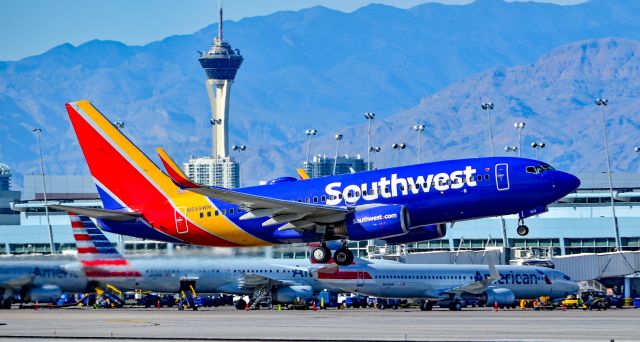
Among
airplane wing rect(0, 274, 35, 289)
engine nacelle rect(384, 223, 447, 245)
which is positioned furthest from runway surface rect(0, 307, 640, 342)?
airplane wing rect(0, 274, 35, 289)

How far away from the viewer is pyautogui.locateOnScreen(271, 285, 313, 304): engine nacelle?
125 meters

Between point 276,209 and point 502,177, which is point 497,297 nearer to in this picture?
point 502,177

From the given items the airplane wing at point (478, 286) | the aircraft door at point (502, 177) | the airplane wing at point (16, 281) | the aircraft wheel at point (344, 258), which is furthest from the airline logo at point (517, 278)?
the aircraft door at point (502, 177)

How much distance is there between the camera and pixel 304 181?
8750 cm

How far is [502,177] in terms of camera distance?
81500 millimetres

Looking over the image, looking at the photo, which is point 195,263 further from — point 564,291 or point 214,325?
point 564,291

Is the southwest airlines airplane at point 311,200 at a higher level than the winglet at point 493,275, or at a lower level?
higher

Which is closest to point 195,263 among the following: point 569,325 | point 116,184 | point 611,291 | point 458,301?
point 116,184

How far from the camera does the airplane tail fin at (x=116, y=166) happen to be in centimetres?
9019

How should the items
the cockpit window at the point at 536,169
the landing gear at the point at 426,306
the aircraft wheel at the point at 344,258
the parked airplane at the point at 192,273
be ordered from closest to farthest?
the cockpit window at the point at 536,169
the aircraft wheel at the point at 344,258
the parked airplane at the point at 192,273
the landing gear at the point at 426,306

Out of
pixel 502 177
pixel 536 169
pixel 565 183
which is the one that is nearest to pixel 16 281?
pixel 502 177

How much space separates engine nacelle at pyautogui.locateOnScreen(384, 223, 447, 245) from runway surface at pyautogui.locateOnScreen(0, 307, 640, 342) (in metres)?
5.60

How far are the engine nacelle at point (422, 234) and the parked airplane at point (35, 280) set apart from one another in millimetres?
33191

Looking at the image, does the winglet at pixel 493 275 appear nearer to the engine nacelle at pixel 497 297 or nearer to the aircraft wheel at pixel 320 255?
the engine nacelle at pixel 497 297
